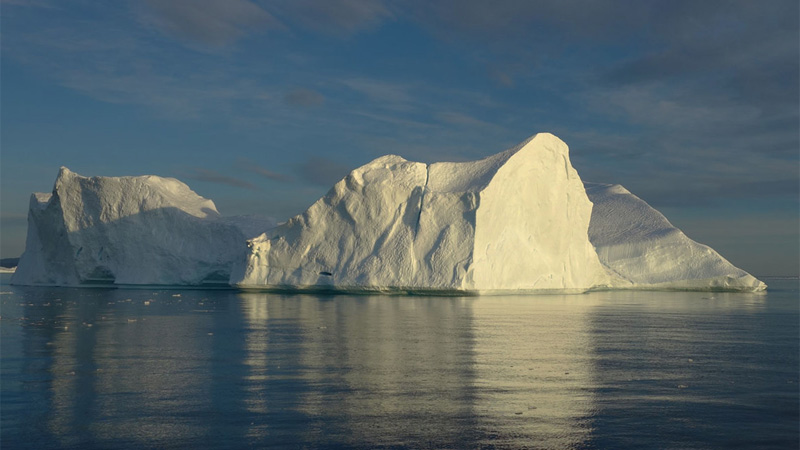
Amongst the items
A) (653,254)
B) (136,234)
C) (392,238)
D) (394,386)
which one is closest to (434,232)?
(392,238)

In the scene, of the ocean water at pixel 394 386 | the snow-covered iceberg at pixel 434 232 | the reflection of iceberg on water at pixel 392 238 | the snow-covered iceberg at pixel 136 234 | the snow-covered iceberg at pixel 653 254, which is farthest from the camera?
the snow-covered iceberg at pixel 653 254

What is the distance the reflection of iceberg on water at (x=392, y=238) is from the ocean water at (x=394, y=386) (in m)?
15.6

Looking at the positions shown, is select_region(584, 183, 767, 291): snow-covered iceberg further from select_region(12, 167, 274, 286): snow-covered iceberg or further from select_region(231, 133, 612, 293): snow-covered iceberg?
select_region(12, 167, 274, 286): snow-covered iceberg

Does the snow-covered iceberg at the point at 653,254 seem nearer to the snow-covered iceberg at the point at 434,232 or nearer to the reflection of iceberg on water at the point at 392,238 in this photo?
the reflection of iceberg on water at the point at 392,238

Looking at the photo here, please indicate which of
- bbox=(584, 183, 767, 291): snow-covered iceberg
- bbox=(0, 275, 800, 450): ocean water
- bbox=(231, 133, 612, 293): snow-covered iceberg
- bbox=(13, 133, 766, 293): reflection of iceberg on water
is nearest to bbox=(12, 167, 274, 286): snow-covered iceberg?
bbox=(13, 133, 766, 293): reflection of iceberg on water

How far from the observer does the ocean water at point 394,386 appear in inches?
257

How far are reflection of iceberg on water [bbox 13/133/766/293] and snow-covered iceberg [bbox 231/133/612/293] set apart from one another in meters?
0.06

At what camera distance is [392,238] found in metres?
33.0

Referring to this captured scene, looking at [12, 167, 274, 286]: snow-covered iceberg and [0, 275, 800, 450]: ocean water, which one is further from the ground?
[12, 167, 274, 286]: snow-covered iceberg

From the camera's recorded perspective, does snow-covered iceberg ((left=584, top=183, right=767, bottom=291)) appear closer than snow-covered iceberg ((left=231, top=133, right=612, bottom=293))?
No

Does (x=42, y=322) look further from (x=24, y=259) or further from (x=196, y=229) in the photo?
(x=24, y=259)

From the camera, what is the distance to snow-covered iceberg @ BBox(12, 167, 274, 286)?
41.2 metres

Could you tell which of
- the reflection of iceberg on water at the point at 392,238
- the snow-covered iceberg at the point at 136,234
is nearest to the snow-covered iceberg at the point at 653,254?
the reflection of iceberg on water at the point at 392,238

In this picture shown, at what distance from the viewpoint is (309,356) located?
37.2 ft
